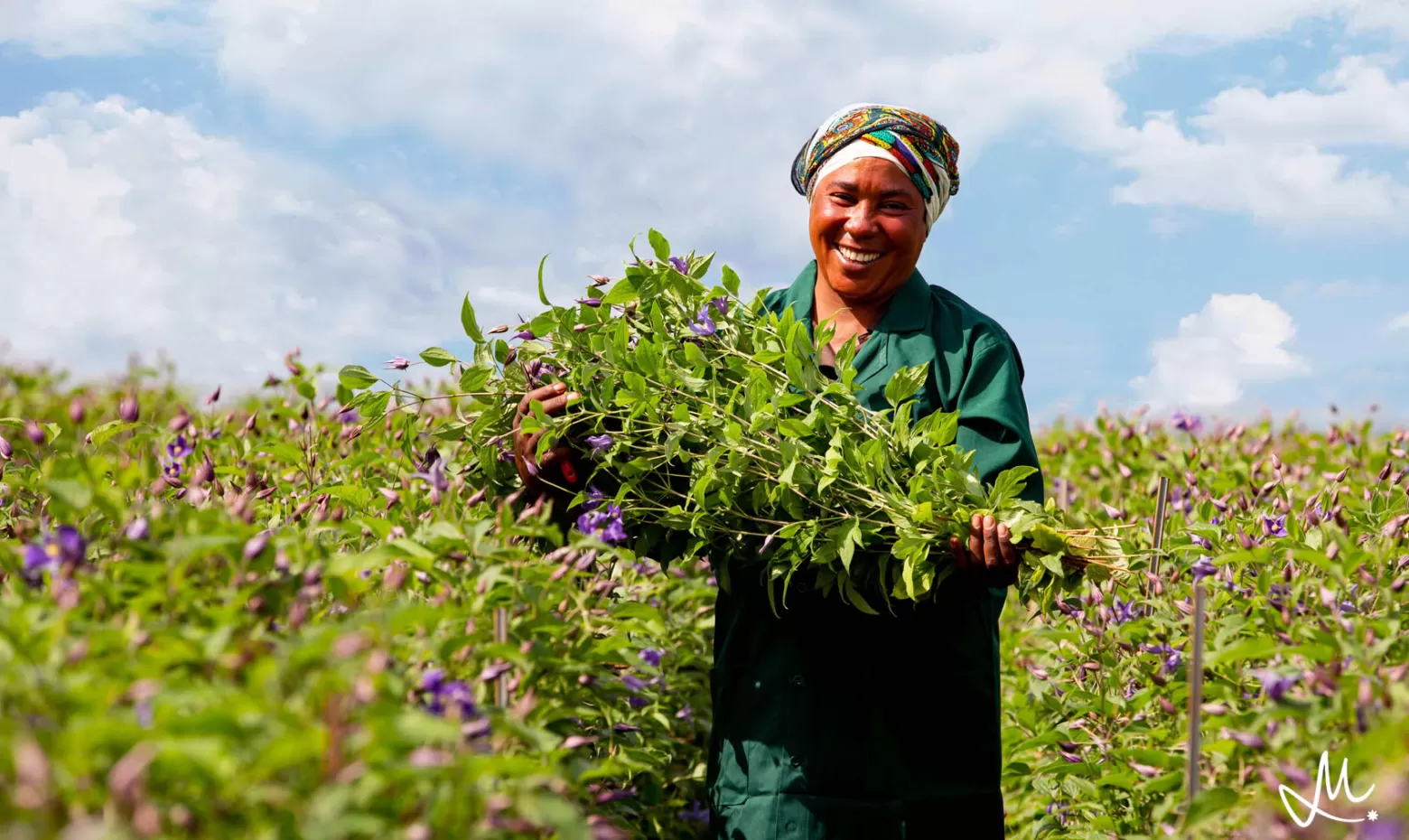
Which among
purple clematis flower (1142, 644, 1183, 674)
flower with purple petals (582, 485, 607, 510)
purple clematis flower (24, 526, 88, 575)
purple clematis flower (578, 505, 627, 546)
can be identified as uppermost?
flower with purple petals (582, 485, 607, 510)

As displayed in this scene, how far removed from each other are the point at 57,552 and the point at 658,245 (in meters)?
1.44

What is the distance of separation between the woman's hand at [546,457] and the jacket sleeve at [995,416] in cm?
89

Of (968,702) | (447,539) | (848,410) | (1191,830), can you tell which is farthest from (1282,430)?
(447,539)

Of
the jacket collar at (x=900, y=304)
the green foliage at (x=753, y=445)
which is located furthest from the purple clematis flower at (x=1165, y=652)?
the jacket collar at (x=900, y=304)

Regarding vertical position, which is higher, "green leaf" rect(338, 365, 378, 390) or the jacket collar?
the jacket collar

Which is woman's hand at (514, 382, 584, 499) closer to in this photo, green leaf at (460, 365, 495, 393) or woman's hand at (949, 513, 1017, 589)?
green leaf at (460, 365, 495, 393)

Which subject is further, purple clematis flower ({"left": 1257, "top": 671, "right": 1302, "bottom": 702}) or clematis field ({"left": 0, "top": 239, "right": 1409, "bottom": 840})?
purple clematis flower ({"left": 1257, "top": 671, "right": 1302, "bottom": 702})

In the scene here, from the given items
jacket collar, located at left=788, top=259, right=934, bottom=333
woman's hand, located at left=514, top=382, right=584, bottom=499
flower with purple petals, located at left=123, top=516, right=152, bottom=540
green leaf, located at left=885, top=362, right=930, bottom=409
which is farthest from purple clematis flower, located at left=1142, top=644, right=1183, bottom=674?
flower with purple petals, located at left=123, top=516, right=152, bottom=540

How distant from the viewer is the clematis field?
1.26 meters

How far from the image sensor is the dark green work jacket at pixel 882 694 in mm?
2871

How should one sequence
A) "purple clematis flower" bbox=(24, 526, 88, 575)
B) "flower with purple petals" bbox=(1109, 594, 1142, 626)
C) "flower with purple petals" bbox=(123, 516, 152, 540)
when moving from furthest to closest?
"flower with purple petals" bbox=(1109, 594, 1142, 626) < "flower with purple petals" bbox=(123, 516, 152, 540) < "purple clematis flower" bbox=(24, 526, 88, 575)

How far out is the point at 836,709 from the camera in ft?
9.47

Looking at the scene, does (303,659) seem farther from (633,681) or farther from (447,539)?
(633,681)

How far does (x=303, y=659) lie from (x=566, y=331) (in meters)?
1.41
